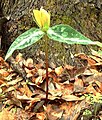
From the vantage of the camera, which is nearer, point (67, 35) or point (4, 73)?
point (67, 35)

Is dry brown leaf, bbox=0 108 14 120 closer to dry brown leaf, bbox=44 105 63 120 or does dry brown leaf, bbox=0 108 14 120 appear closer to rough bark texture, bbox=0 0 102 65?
dry brown leaf, bbox=44 105 63 120

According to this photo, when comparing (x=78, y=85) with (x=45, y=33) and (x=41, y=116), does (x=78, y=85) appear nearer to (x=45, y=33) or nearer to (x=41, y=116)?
(x=41, y=116)

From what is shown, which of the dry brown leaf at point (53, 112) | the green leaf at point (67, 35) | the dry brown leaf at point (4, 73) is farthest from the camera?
the dry brown leaf at point (4, 73)

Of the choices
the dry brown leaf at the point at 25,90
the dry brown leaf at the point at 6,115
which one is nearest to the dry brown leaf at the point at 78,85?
the dry brown leaf at the point at 25,90

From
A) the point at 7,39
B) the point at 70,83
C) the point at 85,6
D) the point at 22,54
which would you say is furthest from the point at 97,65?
the point at 7,39

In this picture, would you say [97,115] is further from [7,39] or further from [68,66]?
[7,39]

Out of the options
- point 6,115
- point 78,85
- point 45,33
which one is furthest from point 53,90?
point 45,33

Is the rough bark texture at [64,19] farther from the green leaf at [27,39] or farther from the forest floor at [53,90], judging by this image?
the green leaf at [27,39]

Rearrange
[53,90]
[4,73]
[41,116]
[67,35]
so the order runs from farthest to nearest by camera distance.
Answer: [4,73]
[53,90]
[41,116]
[67,35]
